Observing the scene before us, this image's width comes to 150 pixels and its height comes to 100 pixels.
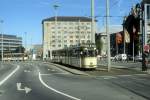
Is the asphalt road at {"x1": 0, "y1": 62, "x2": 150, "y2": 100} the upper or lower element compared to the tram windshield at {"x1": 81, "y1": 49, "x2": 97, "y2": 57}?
lower

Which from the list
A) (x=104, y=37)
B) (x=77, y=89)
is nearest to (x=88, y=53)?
(x=77, y=89)

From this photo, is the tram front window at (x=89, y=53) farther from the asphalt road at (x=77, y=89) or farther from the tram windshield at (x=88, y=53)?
the asphalt road at (x=77, y=89)

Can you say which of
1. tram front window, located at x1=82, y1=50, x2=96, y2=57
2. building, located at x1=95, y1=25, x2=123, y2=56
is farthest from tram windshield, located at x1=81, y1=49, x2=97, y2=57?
building, located at x1=95, y1=25, x2=123, y2=56

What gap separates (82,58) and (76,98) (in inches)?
1256

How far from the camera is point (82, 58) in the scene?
52094 mm

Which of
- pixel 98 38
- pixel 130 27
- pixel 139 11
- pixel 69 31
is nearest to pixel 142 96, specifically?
pixel 139 11

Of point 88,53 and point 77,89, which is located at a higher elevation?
point 88,53

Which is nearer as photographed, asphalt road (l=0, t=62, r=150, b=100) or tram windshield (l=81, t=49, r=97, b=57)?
asphalt road (l=0, t=62, r=150, b=100)

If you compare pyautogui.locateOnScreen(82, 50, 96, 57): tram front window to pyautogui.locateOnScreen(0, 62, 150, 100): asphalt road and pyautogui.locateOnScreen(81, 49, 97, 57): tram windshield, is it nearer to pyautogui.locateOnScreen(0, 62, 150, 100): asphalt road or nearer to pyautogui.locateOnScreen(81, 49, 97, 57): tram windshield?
pyautogui.locateOnScreen(81, 49, 97, 57): tram windshield

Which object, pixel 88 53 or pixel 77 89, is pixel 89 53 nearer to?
pixel 88 53

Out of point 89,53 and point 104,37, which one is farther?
point 104,37

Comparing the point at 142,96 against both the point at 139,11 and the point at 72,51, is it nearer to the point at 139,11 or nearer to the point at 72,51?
the point at 139,11

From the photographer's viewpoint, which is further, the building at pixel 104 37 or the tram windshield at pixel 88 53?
the building at pixel 104 37

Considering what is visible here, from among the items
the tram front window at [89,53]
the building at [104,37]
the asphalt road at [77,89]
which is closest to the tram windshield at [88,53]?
the tram front window at [89,53]
